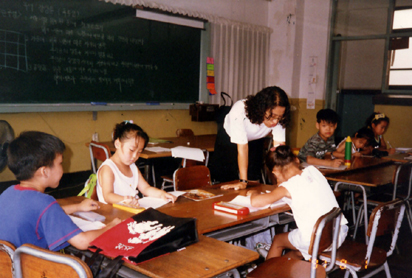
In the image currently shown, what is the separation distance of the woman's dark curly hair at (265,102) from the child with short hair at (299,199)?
437 mm

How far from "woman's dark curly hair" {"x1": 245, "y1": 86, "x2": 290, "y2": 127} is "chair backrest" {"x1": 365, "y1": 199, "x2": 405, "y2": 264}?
0.91 m

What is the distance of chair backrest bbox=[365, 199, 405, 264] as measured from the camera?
1.92 meters

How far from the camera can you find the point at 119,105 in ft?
16.4

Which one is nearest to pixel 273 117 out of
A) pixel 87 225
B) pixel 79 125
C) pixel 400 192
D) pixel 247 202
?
pixel 247 202

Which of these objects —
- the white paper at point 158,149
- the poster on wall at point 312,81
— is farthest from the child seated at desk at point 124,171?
the poster on wall at point 312,81

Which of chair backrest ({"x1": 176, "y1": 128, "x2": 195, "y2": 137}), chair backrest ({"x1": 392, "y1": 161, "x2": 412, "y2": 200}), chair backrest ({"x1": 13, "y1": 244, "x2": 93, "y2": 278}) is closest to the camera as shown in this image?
chair backrest ({"x1": 13, "y1": 244, "x2": 93, "y2": 278})

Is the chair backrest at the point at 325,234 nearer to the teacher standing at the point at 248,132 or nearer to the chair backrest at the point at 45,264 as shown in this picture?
the teacher standing at the point at 248,132

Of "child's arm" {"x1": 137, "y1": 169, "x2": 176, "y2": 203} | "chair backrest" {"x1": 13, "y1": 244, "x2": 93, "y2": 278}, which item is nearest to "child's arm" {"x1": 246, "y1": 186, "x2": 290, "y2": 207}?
"child's arm" {"x1": 137, "y1": 169, "x2": 176, "y2": 203}

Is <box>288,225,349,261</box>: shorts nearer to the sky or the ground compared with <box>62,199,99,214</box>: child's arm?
nearer to the ground

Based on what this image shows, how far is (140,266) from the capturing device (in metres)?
1.28

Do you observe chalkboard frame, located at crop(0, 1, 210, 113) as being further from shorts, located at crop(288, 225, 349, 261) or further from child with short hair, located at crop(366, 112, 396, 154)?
shorts, located at crop(288, 225, 349, 261)

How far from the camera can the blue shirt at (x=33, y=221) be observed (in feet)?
4.42

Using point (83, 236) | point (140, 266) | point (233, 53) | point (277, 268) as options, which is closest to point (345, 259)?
point (277, 268)

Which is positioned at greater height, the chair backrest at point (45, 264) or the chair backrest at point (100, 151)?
the chair backrest at point (45, 264)
